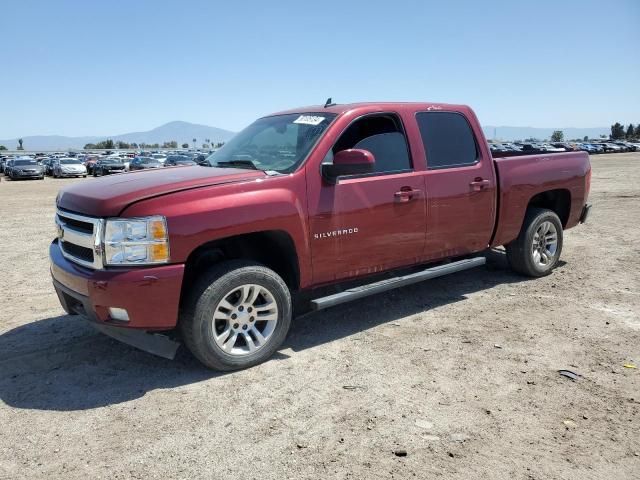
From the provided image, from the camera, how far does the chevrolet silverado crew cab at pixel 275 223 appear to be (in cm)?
352

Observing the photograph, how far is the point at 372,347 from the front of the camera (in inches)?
171

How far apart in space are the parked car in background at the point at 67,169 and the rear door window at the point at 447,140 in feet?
125

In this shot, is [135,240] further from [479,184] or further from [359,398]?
[479,184]

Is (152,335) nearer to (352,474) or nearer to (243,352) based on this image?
(243,352)

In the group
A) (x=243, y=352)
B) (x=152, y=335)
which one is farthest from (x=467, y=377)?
(x=152, y=335)

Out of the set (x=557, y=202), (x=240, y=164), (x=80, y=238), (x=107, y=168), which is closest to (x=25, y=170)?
(x=107, y=168)

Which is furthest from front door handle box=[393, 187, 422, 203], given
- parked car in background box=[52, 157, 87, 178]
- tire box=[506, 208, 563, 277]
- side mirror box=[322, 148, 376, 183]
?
parked car in background box=[52, 157, 87, 178]

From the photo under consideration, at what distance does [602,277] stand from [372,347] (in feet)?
11.8

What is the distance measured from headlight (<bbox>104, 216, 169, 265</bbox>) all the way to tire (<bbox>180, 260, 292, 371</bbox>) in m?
0.44

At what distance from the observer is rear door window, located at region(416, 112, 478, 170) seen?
5.06 m

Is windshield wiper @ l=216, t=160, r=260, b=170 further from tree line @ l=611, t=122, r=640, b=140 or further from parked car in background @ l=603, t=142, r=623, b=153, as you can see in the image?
tree line @ l=611, t=122, r=640, b=140

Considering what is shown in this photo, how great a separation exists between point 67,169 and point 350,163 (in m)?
38.8

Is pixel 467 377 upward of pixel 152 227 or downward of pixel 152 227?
downward

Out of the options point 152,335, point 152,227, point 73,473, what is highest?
point 152,227
